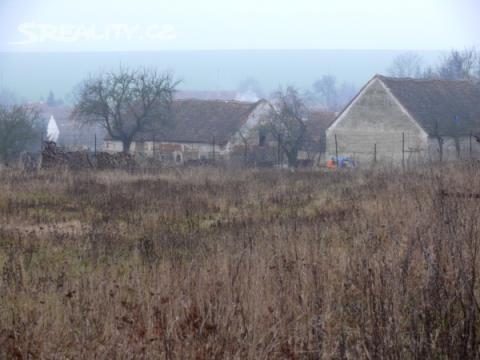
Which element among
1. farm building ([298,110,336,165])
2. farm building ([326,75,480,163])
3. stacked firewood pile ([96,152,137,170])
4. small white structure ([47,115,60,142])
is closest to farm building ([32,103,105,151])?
small white structure ([47,115,60,142])

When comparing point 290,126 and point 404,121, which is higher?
point 404,121

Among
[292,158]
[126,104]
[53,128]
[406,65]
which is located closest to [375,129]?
[292,158]

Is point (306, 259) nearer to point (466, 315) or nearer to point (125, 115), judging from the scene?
point (466, 315)

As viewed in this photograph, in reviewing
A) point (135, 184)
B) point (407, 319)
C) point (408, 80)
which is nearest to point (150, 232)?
point (407, 319)

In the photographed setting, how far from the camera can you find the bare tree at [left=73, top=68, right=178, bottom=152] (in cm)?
4106

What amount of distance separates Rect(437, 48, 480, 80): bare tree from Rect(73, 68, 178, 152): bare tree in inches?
1389

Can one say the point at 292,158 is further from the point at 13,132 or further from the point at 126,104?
the point at 13,132

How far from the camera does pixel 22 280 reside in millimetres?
6441

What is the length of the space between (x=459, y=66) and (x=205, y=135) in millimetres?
35155

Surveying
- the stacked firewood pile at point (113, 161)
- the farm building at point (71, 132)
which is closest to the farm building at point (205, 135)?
the stacked firewood pile at point (113, 161)

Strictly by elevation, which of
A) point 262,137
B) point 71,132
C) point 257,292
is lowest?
point 257,292

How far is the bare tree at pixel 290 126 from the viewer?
1550 inches

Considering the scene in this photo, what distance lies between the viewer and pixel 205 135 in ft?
146

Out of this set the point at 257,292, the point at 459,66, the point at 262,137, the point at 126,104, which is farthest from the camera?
the point at 459,66
